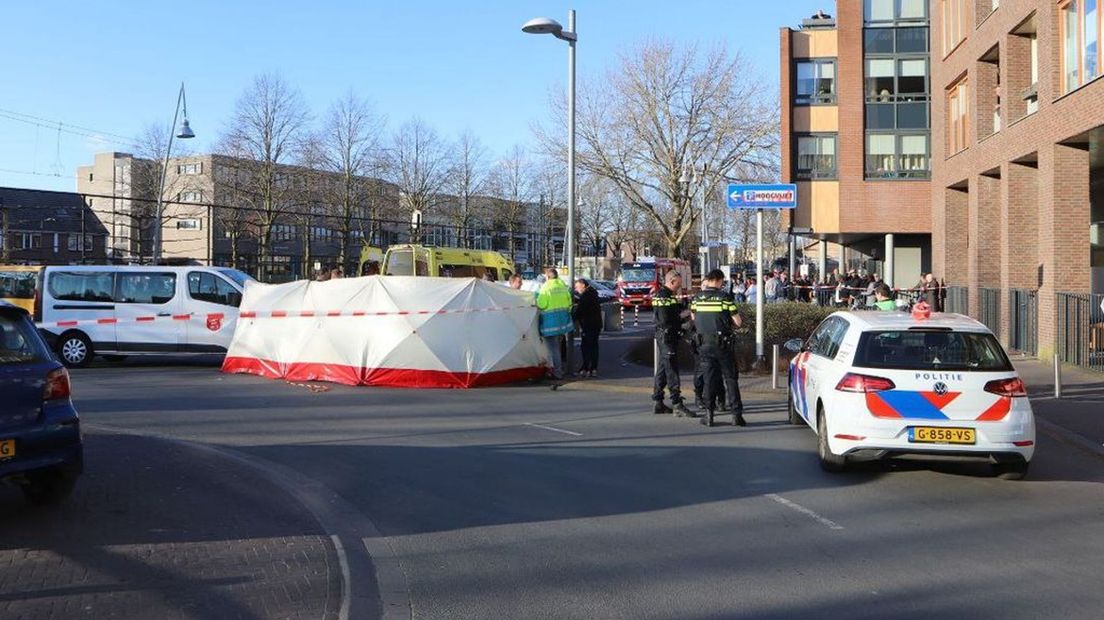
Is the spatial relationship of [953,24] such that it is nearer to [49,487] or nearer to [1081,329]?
[1081,329]

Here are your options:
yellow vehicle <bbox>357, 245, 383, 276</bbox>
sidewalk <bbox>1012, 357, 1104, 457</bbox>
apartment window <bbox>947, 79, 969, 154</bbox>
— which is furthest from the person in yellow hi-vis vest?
apartment window <bbox>947, 79, 969, 154</bbox>

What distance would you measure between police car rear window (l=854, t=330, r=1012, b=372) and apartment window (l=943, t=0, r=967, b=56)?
19.2 m

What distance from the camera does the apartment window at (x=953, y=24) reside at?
84.9 ft

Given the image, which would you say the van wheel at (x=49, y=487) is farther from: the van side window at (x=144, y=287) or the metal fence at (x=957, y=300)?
the metal fence at (x=957, y=300)

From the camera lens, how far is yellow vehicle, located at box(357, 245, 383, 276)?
27.8 meters

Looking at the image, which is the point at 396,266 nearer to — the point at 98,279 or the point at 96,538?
the point at 98,279

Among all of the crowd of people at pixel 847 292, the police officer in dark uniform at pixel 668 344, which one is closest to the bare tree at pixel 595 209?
the crowd of people at pixel 847 292

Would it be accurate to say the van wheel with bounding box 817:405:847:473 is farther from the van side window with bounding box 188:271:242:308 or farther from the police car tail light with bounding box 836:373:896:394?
the van side window with bounding box 188:271:242:308

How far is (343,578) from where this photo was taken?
5.85 m

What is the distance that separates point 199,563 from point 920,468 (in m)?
6.86

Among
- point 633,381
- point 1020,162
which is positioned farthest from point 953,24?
point 633,381

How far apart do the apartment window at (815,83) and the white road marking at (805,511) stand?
28.0m

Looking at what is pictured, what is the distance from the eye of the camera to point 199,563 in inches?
239

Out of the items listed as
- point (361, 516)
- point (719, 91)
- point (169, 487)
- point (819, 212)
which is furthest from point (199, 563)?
point (719, 91)
